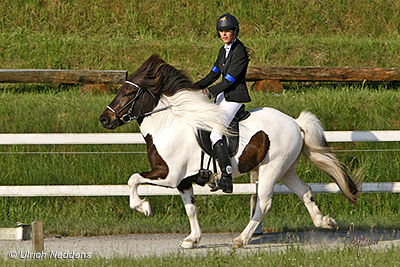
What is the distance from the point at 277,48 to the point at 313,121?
8.77m

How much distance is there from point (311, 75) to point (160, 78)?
688 cm

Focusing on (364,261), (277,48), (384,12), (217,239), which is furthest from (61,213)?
(384,12)

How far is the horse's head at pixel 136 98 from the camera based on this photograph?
7.89 metres

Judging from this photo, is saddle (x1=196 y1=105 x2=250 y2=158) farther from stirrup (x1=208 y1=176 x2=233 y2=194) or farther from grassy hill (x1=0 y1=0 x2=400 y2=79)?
grassy hill (x1=0 y1=0 x2=400 y2=79)

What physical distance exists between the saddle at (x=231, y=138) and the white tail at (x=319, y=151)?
2.74ft

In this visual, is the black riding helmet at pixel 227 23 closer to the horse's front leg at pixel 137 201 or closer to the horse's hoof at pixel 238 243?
the horse's front leg at pixel 137 201

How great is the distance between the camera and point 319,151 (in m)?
8.57

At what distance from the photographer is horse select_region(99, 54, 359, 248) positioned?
7.83 m

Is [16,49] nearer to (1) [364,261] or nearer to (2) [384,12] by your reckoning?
(2) [384,12]

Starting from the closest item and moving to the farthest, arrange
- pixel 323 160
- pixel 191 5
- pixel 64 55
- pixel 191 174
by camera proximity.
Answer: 1. pixel 191 174
2. pixel 323 160
3. pixel 64 55
4. pixel 191 5

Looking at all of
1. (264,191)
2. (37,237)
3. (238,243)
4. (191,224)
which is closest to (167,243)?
(191,224)

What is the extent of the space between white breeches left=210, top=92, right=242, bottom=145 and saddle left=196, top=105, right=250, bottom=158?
8cm

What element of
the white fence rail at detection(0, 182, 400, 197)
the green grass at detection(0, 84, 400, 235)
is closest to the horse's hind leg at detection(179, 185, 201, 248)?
the white fence rail at detection(0, 182, 400, 197)

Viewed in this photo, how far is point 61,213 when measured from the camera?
417 inches
